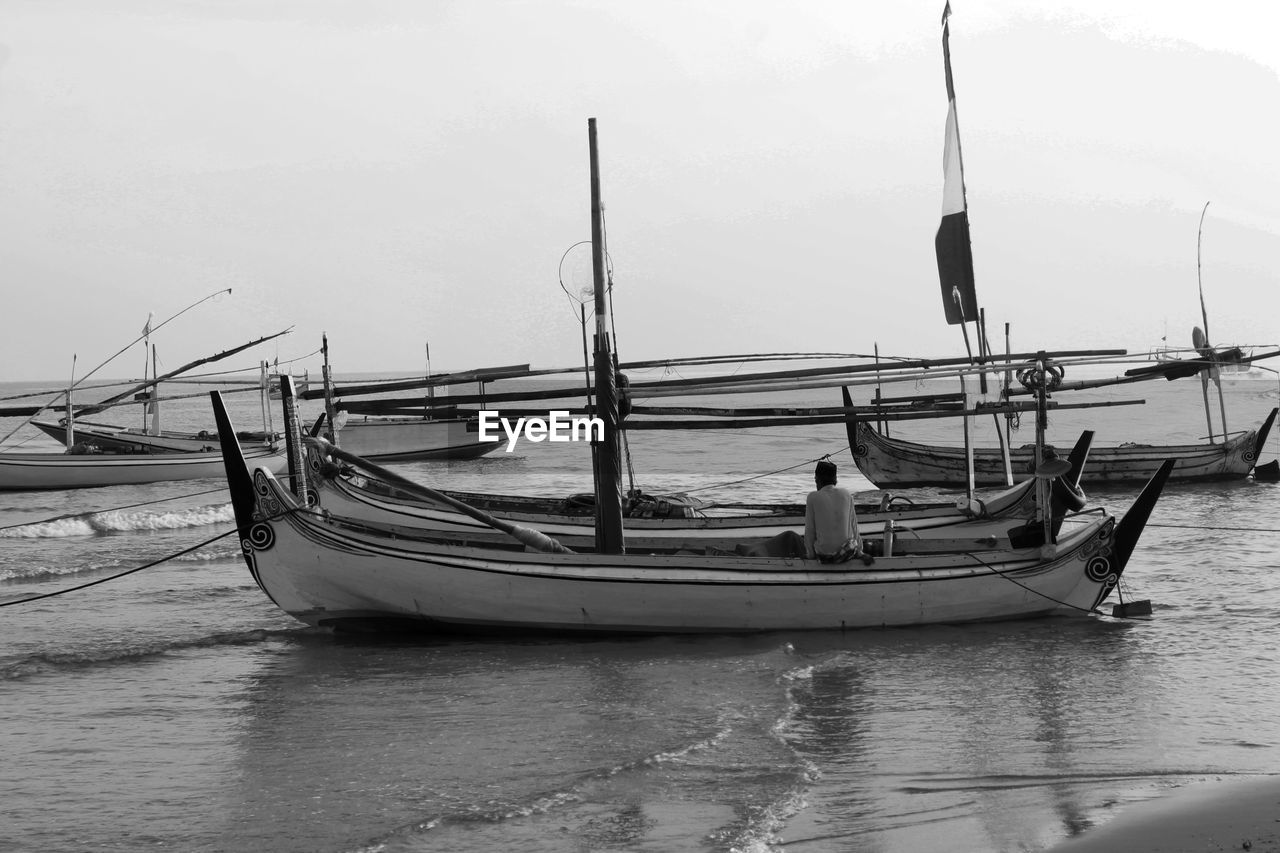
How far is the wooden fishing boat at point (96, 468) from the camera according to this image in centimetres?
2944

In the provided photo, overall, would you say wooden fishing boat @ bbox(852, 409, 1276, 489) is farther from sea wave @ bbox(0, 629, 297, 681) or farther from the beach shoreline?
the beach shoreline

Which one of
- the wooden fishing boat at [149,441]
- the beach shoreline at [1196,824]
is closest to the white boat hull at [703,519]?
the beach shoreline at [1196,824]

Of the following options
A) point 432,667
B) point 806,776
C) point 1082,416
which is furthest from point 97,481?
point 1082,416

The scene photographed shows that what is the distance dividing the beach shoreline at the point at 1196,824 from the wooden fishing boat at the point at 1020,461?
1879 centimetres

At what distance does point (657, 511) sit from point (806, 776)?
739cm

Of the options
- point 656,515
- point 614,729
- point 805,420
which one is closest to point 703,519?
point 656,515

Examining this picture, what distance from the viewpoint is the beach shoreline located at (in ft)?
19.5

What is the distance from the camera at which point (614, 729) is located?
342 inches

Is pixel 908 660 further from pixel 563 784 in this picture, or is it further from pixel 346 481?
pixel 346 481

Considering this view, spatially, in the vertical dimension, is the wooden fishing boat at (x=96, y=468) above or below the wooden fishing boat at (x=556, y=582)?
above

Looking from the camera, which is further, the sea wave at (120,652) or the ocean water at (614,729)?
the sea wave at (120,652)

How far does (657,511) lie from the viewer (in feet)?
48.5

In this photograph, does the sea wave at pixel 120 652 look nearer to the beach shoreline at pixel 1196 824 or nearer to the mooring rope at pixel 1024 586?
the mooring rope at pixel 1024 586

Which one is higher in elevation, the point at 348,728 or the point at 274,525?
the point at 274,525
